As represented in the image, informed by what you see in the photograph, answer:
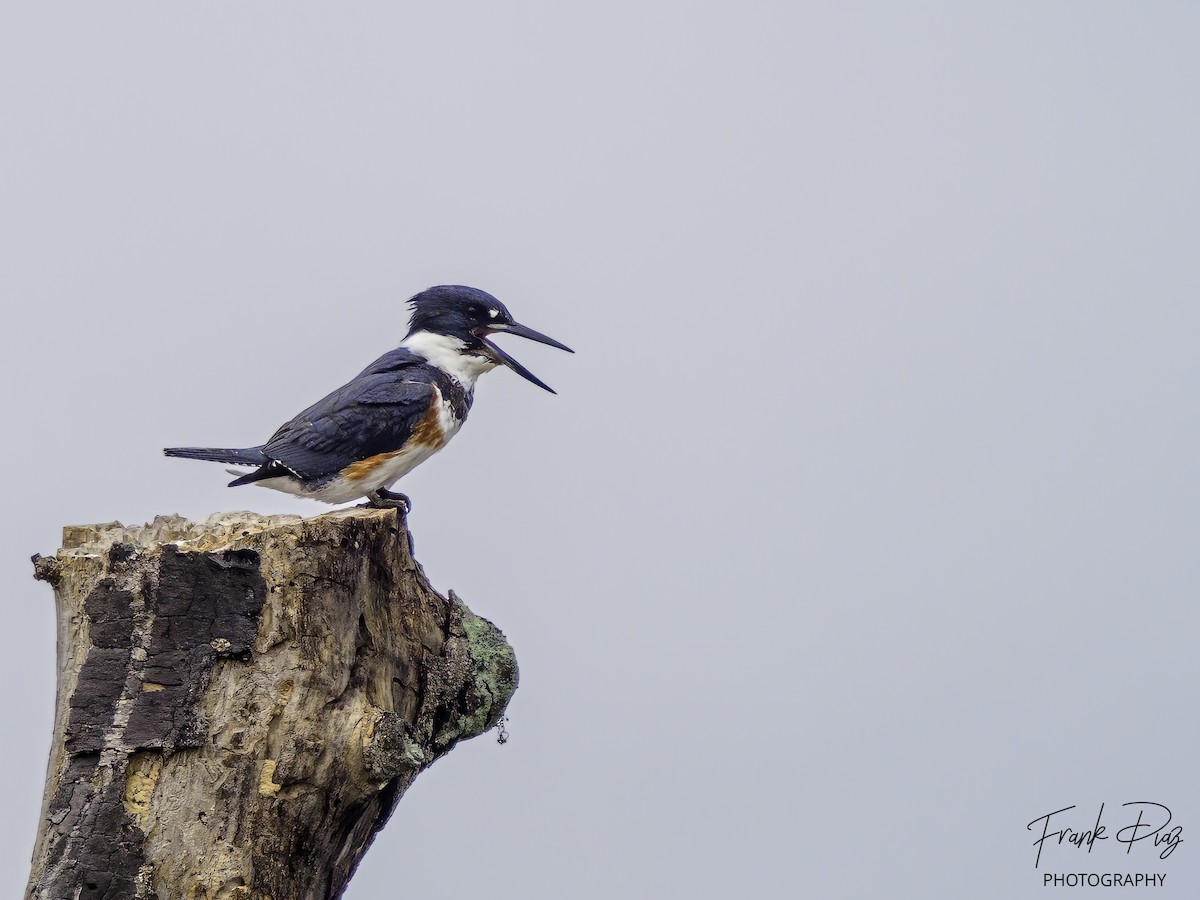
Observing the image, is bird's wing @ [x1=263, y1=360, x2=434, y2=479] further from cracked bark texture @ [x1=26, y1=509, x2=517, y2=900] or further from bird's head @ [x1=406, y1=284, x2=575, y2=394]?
cracked bark texture @ [x1=26, y1=509, x2=517, y2=900]

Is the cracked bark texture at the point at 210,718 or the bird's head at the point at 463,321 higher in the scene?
the bird's head at the point at 463,321

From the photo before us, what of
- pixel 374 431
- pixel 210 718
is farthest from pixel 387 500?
pixel 210 718

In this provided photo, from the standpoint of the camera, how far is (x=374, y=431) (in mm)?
4656

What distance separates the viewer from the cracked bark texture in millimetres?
3305

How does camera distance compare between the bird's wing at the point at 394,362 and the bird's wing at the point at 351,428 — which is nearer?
the bird's wing at the point at 351,428

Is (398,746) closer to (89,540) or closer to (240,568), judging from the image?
(240,568)

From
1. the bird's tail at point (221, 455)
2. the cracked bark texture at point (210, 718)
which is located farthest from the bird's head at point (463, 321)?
the cracked bark texture at point (210, 718)

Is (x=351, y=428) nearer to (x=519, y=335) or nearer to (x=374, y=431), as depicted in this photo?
(x=374, y=431)

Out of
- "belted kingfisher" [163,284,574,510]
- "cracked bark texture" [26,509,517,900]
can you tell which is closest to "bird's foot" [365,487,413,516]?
"belted kingfisher" [163,284,574,510]

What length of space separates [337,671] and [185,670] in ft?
1.32

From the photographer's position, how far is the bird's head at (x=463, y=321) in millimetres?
5203

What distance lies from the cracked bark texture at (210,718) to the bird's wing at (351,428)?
39.6 inches

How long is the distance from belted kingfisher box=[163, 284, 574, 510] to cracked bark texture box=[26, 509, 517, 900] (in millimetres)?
1007

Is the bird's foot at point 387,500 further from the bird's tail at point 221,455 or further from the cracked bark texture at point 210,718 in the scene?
the cracked bark texture at point 210,718
